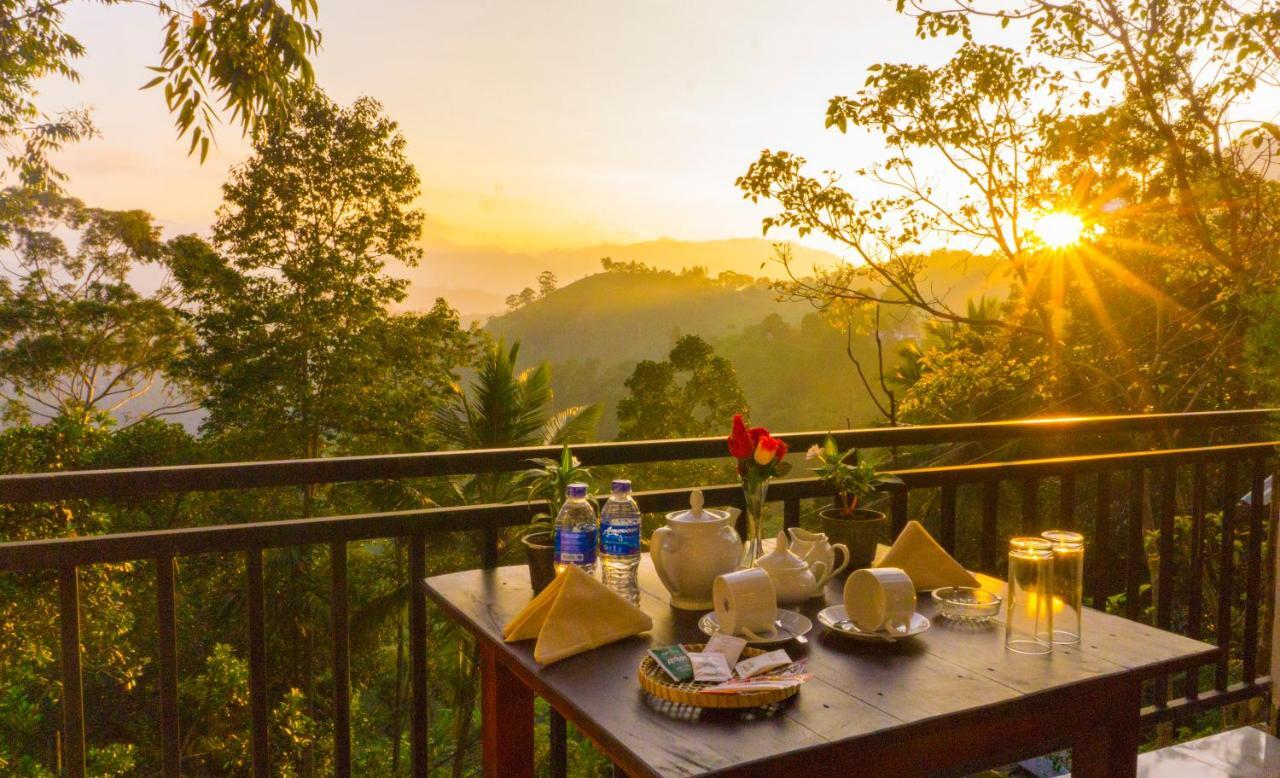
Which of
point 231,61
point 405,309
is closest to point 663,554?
point 231,61

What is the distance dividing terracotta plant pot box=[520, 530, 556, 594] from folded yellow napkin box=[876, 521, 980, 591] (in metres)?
0.59

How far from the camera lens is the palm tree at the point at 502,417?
12.2 m

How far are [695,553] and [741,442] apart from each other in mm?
196

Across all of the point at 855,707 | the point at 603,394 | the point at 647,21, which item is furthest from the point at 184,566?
the point at 603,394

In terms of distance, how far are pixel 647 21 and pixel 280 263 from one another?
6.93m

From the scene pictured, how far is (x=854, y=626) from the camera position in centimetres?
129

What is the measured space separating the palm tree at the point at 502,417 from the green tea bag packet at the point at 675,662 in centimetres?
1075

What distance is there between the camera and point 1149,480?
34.6ft

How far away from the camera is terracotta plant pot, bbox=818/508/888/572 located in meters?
1.59

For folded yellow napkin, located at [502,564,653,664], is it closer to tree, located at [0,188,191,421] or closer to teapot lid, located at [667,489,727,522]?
teapot lid, located at [667,489,727,522]

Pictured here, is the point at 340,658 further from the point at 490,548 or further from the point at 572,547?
the point at 572,547

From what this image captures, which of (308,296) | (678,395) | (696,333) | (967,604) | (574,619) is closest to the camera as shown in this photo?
(574,619)

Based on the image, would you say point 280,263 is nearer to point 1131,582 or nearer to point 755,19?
point 755,19

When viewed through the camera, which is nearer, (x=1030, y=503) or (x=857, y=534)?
(x=857, y=534)
